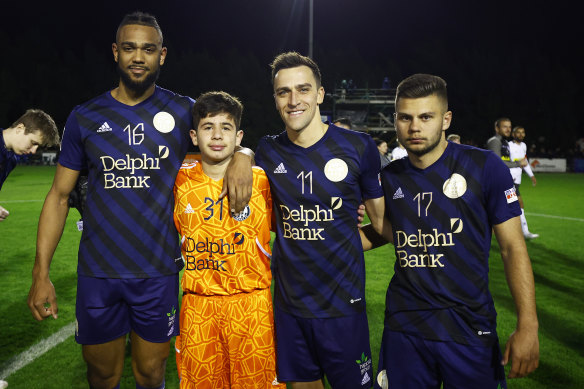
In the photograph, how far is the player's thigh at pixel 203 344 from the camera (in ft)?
8.57

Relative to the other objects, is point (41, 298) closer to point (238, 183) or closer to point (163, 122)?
point (163, 122)

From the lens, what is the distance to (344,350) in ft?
8.32

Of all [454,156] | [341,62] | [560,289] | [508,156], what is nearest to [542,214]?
[508,156]

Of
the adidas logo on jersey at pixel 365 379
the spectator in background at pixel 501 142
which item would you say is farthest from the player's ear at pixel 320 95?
the spectator in background at pixel 501 142

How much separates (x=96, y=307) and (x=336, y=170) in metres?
1.65

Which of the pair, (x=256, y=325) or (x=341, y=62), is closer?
(x=256, y=325)

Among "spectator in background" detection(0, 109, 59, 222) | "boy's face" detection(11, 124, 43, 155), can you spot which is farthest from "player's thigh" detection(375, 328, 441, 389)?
"boy's face" detection(11, 124, 43, 155)

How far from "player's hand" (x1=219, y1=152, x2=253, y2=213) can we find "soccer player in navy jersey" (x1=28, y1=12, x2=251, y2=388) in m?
0.10

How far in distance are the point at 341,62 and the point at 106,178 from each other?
66921mm

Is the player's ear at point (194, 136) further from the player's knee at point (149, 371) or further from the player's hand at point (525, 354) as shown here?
the player's hand at point (525, 354)

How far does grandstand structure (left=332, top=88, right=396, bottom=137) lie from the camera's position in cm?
4112

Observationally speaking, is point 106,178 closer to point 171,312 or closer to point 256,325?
point 171,312

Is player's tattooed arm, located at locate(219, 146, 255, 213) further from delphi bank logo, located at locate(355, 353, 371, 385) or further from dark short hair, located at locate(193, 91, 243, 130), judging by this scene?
delphi bank logo, located at locate(355, 353, 371, 385)

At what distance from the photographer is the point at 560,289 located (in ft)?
20.0
